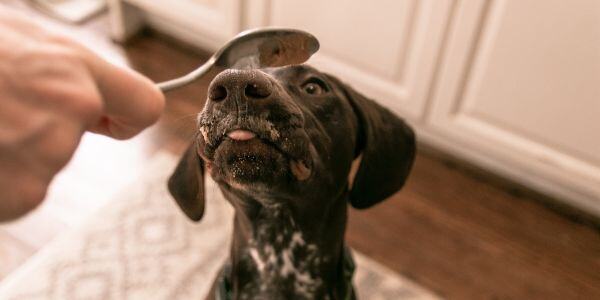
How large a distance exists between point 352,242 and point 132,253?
736 millimetres

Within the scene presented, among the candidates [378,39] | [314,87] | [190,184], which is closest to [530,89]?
[378,39]

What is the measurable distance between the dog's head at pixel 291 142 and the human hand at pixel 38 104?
0.44 meters

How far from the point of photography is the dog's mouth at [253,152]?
38.5 inches

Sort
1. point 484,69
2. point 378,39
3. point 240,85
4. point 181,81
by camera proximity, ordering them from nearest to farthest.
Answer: point 240,85 < point 181,81 < point 484,69 < point 378,39

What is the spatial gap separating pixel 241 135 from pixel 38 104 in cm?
52

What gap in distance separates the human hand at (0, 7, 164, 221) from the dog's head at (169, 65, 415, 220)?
44 centimetres

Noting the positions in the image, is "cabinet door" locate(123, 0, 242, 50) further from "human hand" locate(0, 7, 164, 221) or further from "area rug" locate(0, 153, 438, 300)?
"human hand" locate(0, 7, 164, 221)

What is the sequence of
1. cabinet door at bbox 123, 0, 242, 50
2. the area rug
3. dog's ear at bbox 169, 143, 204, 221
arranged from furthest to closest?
1. cabinet door at bbox 123, 0, 242, 50
2. the area rug
3. dog's ear at bbox 169, 143, 204, 221

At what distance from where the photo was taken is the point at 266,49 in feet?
3.91

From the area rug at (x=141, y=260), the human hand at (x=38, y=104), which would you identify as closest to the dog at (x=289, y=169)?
the human hand at (x=38, y=104)

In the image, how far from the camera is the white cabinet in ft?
6.53

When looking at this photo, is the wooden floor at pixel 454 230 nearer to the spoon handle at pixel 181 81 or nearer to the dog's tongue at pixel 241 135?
the spoon handle at pixel 181 81

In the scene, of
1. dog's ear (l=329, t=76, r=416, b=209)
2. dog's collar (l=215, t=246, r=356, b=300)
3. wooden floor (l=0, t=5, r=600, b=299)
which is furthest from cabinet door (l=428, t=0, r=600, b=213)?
dog's collar (l=215, t=246, r=356, b=300)

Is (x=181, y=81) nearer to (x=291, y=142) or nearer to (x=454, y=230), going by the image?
(x=291, y=142)
